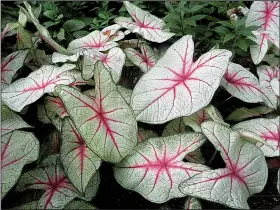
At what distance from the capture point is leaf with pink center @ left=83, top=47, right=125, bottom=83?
158 centimetres

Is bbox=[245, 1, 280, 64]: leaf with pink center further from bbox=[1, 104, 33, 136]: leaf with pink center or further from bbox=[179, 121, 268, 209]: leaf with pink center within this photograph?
bbox=[1, 104, 33, 136]: leaf with pink center

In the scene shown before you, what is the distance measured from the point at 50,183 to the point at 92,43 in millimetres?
665

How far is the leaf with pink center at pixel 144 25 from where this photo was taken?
1.83 meters

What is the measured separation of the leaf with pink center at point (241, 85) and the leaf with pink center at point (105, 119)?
0.50m

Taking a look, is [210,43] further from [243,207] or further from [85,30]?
[243,207]

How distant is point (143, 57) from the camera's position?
70.7 inches

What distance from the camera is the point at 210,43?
2.00 metres

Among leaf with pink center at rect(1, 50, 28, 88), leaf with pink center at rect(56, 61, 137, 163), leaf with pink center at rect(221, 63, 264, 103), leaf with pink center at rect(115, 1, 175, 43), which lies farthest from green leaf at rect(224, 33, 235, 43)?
leaf with pink center at rect(1, 50, 28, 88)

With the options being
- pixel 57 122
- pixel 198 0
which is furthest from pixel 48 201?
pixel 198 0

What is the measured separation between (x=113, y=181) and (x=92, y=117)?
0.40 m

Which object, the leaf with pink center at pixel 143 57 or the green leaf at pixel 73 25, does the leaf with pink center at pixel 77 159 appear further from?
the green leaf at pixel 73 25

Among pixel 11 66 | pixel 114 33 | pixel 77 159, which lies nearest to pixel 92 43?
→ pixel 114 33

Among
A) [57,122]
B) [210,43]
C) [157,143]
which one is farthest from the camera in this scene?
[210,43]

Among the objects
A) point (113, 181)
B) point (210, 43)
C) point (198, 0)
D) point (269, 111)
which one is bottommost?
point (113, 181)
